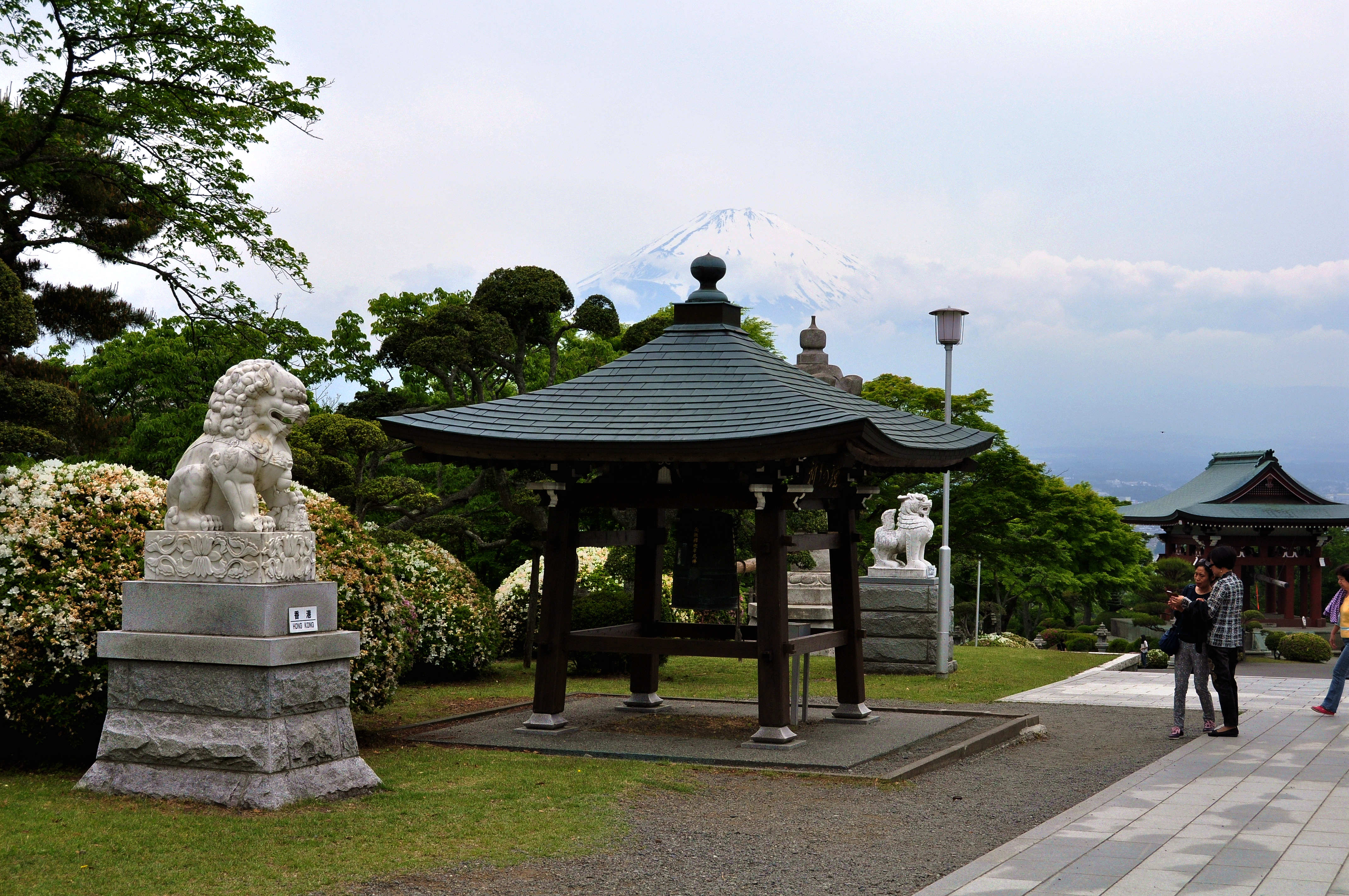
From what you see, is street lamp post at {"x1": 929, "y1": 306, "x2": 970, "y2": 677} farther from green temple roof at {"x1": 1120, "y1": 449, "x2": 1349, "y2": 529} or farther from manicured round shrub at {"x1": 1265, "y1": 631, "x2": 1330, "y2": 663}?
green temple roof at {"x1": 1120, "y1": 449, "x2": 1349, "y2": 529}

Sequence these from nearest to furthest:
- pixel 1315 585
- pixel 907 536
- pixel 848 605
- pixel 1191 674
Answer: pixel 1191 674, pixel 848 605, pixel 907 536, pixel 1315 585

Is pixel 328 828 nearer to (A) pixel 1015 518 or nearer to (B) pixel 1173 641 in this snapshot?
(B) pixel 1173 641

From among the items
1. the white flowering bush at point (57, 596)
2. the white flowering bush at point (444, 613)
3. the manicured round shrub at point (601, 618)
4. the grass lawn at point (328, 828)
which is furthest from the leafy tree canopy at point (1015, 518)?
the white flowering bush at point (57, 596)

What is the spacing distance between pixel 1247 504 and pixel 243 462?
3771cm

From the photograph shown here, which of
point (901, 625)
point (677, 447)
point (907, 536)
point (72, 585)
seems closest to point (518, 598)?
point (901, 625)

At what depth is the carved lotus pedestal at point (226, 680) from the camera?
7305 millimetres

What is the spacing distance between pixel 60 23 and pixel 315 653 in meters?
10.0

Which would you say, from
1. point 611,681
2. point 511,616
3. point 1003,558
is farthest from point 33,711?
point 1003,558

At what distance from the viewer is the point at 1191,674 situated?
11172 millimetres

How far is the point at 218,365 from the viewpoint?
26391 millimetres

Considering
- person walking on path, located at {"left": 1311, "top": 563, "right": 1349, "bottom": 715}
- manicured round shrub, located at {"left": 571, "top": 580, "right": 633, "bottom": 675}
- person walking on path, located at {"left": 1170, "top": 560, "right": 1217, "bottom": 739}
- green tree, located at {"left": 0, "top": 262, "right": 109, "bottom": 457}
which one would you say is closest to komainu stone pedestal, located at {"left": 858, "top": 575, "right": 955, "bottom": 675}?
manicured round shrub, located at {"left": 571, "top": 580, "right": 633, "bottom": 675}

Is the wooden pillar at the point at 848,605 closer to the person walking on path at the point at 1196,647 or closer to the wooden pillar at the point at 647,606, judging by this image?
the wooden pillar at the point at 647,606

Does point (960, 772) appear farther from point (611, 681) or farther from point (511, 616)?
point (511, 616)

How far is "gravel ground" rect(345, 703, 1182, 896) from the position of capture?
→ 6.03 metres
